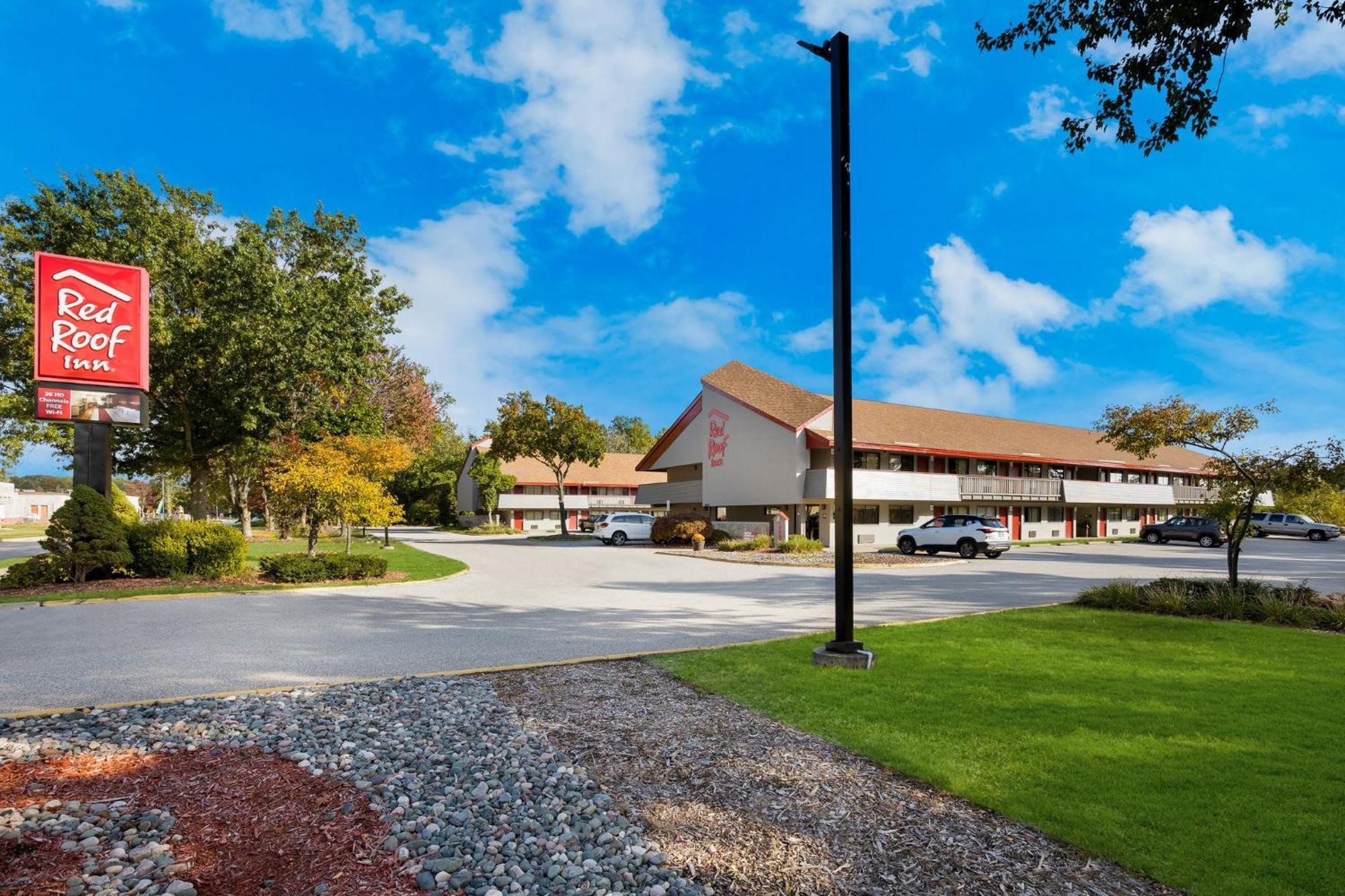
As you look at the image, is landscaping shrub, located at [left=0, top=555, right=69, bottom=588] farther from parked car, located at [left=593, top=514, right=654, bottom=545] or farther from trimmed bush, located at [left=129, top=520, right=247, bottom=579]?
parked car, located at [left=593, top=514, right=654, bottom=545]

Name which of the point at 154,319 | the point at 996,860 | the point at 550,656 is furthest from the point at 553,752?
the point at 154,319

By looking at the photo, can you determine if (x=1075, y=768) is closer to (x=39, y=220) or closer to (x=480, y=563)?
(x=480, y=563)

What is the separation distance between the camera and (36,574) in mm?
14500

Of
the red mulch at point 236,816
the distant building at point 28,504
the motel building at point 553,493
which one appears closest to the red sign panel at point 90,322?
the red mulch at point 236,816

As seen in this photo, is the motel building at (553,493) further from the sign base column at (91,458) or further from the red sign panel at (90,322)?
the red sign panel at (90,322)

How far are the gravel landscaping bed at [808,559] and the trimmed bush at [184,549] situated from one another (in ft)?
49.1

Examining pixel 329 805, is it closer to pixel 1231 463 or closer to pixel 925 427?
pixel 1231 463

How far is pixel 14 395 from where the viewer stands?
2566 cm

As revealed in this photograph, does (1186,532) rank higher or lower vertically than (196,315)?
lower

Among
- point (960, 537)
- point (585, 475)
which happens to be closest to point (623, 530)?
point (960, 537)

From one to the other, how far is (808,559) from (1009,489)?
61.6ft

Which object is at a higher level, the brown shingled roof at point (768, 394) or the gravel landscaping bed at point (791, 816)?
the brown shingled roof at point (768, 394)

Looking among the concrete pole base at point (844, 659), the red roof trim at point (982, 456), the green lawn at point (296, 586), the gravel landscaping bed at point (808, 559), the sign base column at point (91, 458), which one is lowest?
the gravel landscaping bed at point (808, 559)

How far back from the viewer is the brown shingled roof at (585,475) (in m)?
58.4
